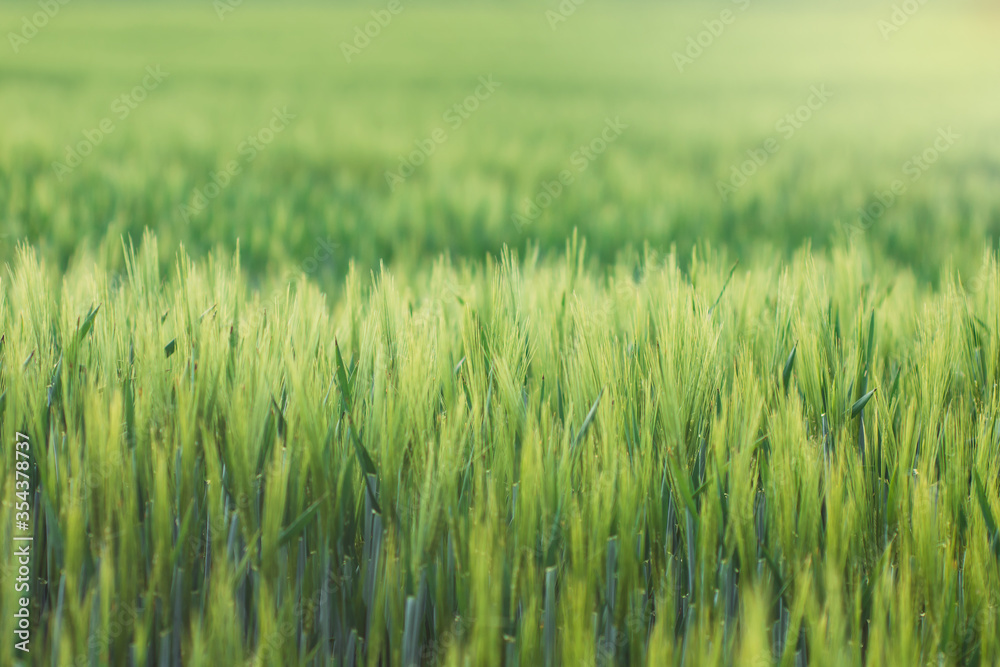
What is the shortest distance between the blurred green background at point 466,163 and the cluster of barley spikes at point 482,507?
487 millimetres

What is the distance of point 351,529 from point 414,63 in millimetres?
9545

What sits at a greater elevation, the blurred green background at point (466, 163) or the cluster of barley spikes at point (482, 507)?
the blurred green background at point (466, 163)

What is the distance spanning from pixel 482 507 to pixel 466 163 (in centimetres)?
291

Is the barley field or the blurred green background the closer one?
the barley field

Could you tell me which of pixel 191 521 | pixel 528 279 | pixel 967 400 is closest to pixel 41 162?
pixel 528 279

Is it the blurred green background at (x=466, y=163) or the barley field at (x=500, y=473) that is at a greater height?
the blurred green background at (x=466, y=163)

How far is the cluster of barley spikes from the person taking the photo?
23.1 inches

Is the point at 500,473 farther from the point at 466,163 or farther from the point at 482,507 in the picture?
the point at 466,163

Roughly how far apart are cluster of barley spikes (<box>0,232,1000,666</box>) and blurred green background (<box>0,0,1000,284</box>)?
1.60 ft

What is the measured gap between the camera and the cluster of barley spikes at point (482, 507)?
1.93 feet

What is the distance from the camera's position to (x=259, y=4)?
1456cm

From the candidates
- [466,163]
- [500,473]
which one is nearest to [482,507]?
[500,473]

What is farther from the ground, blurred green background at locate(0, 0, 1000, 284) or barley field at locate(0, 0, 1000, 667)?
blurred green background at locate(0, 0, 1000, 284)

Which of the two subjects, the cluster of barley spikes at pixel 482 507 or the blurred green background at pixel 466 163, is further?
the blurred green background at pixel 466 163
